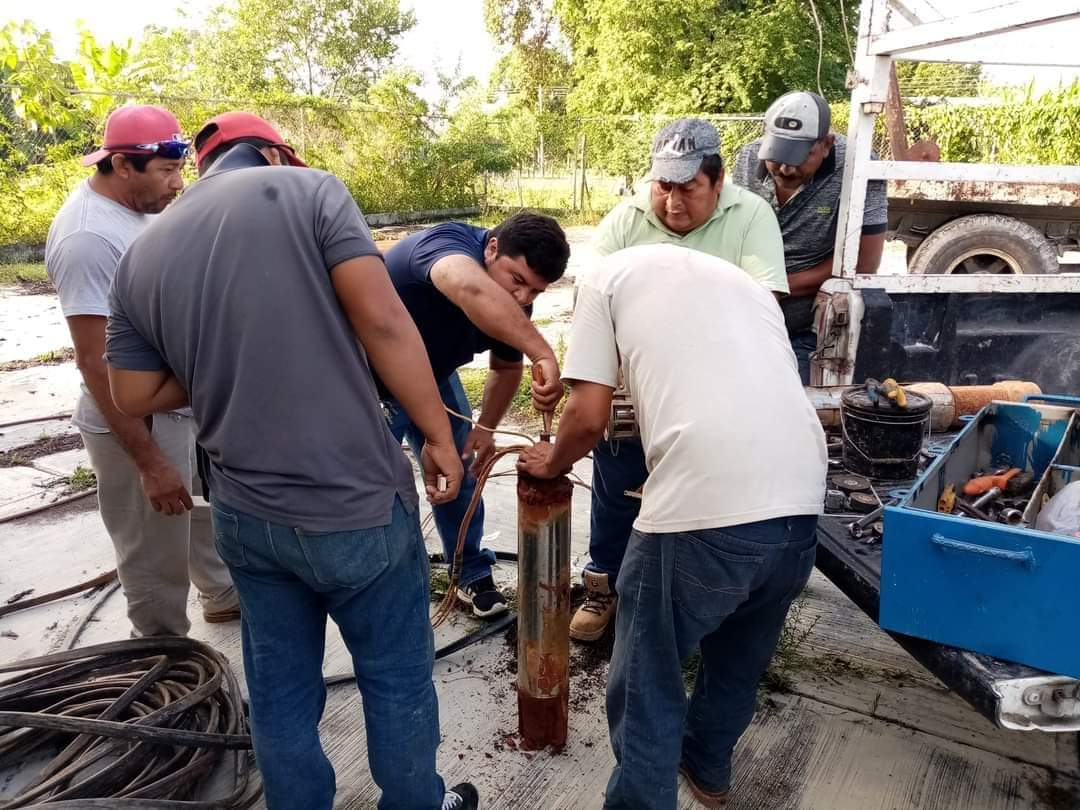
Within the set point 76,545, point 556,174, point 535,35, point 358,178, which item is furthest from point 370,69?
point 76,545

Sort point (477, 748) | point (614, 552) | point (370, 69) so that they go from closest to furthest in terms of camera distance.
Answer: point (477, 748)
point (614, 552)
point (370, 69)

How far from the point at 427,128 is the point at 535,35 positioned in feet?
33.4

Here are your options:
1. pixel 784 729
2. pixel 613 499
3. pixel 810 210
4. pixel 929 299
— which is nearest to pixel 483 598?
pixel 613 499

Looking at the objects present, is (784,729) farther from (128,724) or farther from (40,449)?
(40,449)

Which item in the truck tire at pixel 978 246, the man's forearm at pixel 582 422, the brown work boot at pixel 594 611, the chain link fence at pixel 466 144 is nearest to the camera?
the man's forearm at pixel 582 422

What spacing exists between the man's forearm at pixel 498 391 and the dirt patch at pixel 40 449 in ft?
11.3

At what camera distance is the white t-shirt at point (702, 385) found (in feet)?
6.00

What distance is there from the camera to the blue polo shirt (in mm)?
2674

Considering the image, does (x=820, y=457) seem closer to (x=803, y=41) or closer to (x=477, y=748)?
(x=477, y=748)

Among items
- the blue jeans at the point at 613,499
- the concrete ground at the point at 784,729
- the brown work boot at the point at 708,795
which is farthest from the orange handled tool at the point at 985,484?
the brown work boot at the point at 708,795

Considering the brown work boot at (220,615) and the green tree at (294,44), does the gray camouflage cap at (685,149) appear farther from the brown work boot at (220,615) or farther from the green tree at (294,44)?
the green tree at (294,44)

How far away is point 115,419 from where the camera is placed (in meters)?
2.46

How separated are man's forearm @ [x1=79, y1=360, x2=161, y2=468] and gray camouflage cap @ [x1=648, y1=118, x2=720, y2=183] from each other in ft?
6.31

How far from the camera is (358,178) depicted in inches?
652
